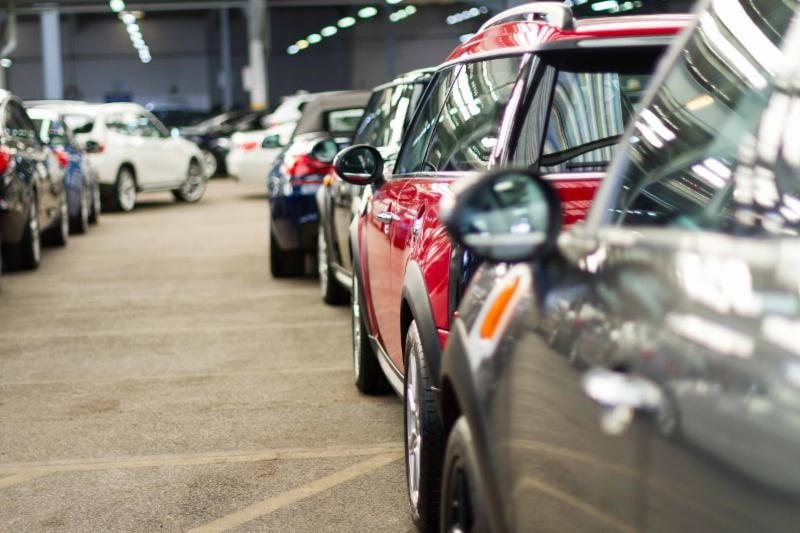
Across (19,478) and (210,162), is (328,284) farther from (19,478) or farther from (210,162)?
(210,162)

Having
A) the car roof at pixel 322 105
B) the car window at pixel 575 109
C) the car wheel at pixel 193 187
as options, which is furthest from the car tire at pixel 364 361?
the car wheel at pixel 193 187

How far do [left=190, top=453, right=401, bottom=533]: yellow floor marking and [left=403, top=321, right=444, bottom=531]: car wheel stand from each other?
24.3 inches

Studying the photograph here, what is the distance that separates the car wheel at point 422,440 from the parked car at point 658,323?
71 cm

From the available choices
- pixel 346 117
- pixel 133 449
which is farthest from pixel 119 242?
pixel 133 449

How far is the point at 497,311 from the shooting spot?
3129 millimetres

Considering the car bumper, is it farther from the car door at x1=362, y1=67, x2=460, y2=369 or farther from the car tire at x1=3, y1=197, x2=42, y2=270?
the car door at x1=362, y1=67, x2=460, y2=369

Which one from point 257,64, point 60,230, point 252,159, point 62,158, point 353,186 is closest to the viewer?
point 353,186

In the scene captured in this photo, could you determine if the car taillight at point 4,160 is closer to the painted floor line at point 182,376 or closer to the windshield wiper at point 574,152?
the painted floor line at point 182,376

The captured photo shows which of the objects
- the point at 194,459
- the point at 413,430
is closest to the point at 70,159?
the point at 194,459

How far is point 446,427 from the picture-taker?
384 cm

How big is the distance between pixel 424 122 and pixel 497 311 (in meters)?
2.60

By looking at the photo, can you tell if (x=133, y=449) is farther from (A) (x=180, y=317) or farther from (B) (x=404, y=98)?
(A) (x=180, y=317)

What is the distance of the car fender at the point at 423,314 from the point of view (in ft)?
14.7

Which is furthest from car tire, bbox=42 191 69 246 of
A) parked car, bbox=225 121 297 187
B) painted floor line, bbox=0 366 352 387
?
painted floor line, bbox=0 366 352 387
